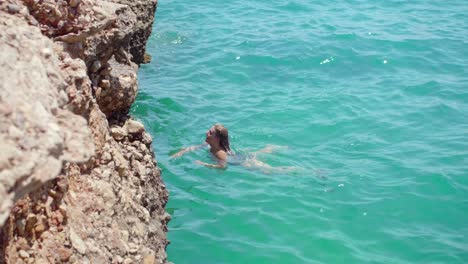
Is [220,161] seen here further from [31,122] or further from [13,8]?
[31,122]

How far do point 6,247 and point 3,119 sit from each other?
135cm

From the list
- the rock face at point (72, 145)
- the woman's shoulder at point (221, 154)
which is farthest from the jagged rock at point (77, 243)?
the woman's shoulder at point (221, 154)

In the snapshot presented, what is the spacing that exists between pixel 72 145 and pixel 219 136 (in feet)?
25.8

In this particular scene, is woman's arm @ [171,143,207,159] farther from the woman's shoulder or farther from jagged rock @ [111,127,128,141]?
jagged rock @ [111,127,128,141]

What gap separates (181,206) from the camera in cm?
972

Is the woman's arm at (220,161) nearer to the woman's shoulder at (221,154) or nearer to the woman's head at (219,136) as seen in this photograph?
the woman's shoulder at (221,154)

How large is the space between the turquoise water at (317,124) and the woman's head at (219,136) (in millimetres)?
451

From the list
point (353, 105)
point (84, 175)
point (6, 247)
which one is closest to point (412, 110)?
point (353, 105)

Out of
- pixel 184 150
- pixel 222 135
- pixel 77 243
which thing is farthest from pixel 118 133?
pixel 184 150

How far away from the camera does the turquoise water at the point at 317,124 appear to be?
9.16 meters

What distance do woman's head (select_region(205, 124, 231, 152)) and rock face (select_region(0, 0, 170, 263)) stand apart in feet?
11.0

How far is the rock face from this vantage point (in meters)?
2.81

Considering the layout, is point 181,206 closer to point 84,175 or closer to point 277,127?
point 277,127

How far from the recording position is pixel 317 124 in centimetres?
1266
